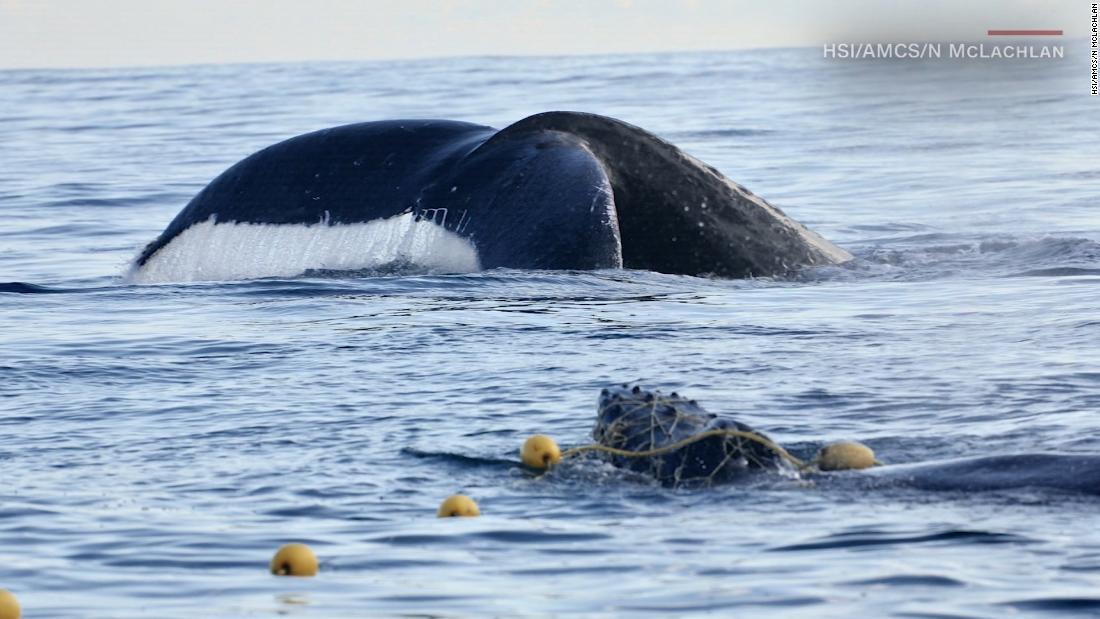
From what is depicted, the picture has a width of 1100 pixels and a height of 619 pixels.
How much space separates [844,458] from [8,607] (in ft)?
→ 11.7

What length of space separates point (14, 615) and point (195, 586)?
681 mm

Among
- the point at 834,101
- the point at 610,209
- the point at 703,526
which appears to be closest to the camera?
the point at 703,526

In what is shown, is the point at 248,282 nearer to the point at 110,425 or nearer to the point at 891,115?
the point at 110,425

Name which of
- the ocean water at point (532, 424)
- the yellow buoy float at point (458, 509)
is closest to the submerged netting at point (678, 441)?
the ocean water at point (532, 424)

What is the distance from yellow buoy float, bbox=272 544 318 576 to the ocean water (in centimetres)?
6

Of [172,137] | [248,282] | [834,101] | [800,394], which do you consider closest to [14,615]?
[800,394]

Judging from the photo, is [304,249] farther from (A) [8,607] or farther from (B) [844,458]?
(A) [8,607]

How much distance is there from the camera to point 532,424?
373 inches

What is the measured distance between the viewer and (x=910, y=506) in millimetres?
7500

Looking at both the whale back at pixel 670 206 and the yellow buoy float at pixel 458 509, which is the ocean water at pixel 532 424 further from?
the whale back at pixel 670 206

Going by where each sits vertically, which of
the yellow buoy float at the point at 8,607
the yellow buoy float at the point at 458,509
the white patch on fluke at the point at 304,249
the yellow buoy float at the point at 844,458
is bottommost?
the yellow buoy float at the point at 8,607

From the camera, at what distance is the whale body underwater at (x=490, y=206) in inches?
473

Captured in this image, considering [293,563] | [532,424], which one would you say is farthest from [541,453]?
[293,563]

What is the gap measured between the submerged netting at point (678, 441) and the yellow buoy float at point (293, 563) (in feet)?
5.99
